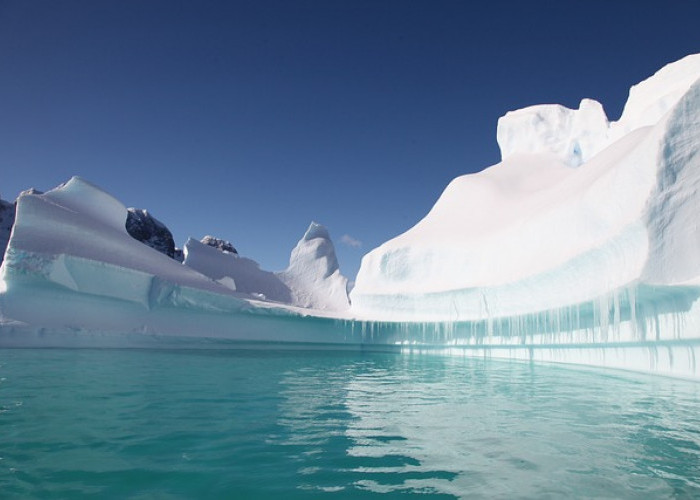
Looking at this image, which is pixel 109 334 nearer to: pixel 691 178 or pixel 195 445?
pixel 195 445

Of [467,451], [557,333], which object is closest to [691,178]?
[557,333]

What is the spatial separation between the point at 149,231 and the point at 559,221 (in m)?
26.6

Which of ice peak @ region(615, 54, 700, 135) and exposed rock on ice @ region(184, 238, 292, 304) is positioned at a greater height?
ice peak @ region(615, 54, 700, 135)

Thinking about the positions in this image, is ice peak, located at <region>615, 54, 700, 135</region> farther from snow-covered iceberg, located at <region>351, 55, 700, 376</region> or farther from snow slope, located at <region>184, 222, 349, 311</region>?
snow slope, located at <region>184, 222, 349, 311</region>

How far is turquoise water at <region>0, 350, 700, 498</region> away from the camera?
2607 mm

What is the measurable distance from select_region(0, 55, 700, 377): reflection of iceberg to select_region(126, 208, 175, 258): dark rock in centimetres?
805

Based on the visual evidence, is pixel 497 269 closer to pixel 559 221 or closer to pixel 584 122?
pixel 559 221

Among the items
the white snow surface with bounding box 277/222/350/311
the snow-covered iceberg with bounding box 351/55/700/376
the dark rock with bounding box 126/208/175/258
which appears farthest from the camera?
the dark rock with bounding box 126/208/175/258

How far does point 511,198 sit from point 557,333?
29.0ft

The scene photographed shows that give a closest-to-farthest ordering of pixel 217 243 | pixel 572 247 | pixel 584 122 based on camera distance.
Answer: pixel 572 247 < pixel 584 122 < pixel 217 243

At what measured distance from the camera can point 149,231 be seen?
3047cm

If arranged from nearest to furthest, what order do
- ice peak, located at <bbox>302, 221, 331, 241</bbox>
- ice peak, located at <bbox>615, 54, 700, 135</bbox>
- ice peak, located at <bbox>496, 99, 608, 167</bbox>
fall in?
ice peak, located at <bbox>615, 54, 700, 135</bbox>
ice peak, located at <bbox>496, 99, 608, 167</bbox>
ice peak, located at <bbox>302, 221, 331, 241</bbox>

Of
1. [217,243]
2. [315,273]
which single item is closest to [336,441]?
[315,273]

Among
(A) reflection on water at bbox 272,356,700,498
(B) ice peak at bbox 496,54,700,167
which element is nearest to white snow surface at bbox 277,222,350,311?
(B) ice peak at bbox 496,54,700,167
